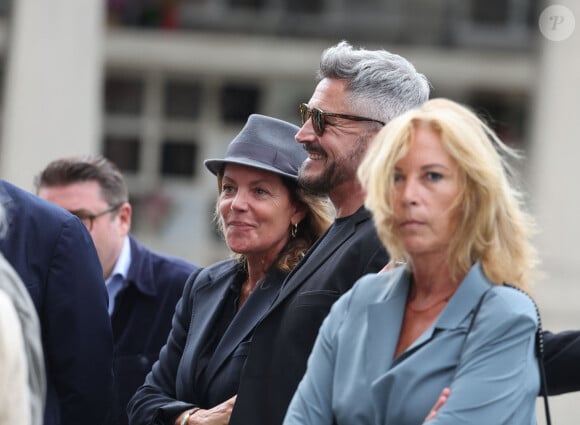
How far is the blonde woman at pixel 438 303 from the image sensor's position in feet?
10.4

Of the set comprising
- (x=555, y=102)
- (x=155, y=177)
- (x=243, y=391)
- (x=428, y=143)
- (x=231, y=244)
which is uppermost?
(x=428, y=143)

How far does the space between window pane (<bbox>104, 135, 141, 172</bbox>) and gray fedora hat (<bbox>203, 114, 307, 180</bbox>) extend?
1788 centimetres

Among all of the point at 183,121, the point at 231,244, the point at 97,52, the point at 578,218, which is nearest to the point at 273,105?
the point at 183,121

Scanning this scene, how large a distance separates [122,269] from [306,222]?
1.44 metres

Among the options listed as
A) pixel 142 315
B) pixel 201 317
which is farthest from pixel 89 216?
pixel 201 317

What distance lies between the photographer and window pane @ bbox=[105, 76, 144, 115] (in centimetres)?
2248

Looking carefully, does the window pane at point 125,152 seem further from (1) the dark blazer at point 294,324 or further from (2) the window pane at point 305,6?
(1) the dark blazer at point 294,324

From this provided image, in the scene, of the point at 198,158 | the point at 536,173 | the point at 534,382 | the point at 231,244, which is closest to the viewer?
the point at 534,382

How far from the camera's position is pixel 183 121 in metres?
22.6

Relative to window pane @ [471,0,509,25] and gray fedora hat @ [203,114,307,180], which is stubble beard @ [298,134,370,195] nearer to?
gray fedora hat @ [203,114,307,180]

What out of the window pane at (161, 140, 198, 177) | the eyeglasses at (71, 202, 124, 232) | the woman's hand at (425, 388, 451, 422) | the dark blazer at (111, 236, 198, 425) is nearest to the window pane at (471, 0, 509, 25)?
the window pane at (161, 140, 198, 177)

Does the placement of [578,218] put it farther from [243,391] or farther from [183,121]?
[243,391]

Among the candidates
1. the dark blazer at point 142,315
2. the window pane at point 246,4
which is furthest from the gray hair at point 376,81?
the window pane at point 246,4

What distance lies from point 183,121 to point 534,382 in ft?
64.2
